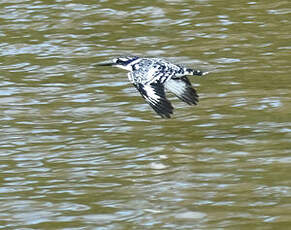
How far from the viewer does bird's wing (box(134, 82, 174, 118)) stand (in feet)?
30.3

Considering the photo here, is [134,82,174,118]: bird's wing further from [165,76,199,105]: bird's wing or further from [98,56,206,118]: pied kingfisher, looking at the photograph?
[165,76,199,105]: bird's wing

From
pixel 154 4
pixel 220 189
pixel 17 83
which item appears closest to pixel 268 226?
pixel 220 189

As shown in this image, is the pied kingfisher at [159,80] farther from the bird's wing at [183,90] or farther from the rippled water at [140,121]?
the rippled water at [140,121]

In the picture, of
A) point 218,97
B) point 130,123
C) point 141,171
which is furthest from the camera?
point 218,97

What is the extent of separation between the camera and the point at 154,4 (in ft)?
53.2

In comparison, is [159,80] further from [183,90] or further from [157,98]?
[183,90]

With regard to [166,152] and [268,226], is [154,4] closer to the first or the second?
[166,152]

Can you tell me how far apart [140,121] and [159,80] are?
99cm

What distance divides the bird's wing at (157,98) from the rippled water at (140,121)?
463 millimetres

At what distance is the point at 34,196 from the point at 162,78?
80.9 inches

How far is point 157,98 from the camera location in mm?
9391

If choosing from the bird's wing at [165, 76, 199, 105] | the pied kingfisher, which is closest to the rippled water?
the bird's wing at [165, 76, 199, 105]

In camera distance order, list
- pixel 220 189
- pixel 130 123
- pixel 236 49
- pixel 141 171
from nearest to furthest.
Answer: pixel 220 189, pixel 141 171, pixel 130 123, pixel 236 49

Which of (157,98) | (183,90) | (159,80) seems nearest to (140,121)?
(183,90)
